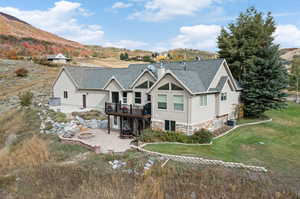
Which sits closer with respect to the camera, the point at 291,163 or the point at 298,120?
the point at 291,163

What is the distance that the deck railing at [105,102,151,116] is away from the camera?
1998cm

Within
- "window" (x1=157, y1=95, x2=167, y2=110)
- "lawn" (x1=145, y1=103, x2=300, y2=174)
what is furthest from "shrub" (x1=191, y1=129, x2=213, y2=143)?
"window" (x1=157, y1=95, x2=167, y2=110)

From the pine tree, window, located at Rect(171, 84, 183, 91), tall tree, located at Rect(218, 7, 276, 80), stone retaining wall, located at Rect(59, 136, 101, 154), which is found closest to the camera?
stone retaining wall, located at Rect(59, 136, 101, 154)

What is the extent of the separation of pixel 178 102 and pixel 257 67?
515 inches

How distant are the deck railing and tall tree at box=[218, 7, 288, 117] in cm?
1325

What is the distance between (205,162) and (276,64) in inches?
711

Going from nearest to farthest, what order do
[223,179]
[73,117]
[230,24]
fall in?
[223,179], [73,117], [230,24]

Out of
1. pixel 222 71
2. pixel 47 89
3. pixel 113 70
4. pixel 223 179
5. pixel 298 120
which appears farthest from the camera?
pixel 47 89

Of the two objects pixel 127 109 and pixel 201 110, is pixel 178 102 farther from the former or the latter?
pixel 127 109

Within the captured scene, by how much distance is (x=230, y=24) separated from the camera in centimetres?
3366

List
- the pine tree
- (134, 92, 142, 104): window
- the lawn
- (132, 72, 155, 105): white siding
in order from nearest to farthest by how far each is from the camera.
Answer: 1. the lawn
2. (132, 72, 155, 105): white siding
3. (134, 92, 142, 104): window
4. the pine tree

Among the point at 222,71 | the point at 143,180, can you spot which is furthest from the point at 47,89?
the point at 143,180

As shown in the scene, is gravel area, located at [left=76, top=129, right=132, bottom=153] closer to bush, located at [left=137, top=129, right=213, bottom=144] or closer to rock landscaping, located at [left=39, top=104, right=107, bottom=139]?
bush, located at [left=137, top=129, right=213, bottom=144]

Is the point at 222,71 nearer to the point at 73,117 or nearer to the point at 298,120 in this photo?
the point at 298,120
